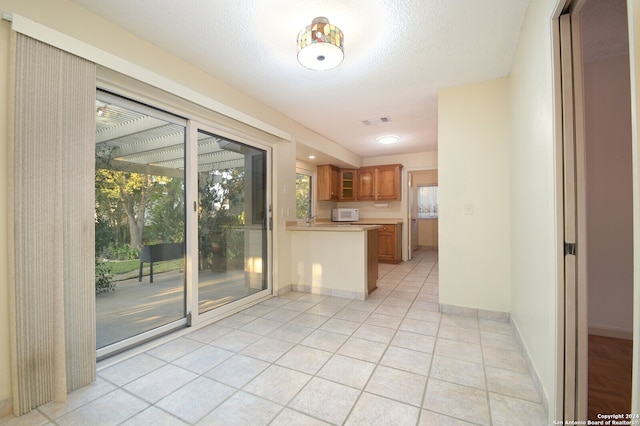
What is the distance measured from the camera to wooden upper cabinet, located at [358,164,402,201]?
615 centimetres

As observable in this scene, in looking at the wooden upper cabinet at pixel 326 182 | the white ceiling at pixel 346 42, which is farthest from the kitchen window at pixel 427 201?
the white ceiling at pixel 346 42

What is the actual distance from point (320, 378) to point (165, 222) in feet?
6.01

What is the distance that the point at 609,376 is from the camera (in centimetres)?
184

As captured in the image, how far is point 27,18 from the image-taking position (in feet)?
5.18

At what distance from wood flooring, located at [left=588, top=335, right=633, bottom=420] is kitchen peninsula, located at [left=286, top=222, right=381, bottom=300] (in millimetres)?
2103

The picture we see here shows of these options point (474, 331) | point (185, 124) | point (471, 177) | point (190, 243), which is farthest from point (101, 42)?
point (474, 331)

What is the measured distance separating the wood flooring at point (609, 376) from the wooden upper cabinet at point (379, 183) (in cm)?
412

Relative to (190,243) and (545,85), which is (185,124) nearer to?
(190,243)

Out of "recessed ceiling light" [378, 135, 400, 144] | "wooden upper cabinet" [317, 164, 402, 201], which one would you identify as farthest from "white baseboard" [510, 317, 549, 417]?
"wooden upper cabinet" [317, 164, 402, 201]

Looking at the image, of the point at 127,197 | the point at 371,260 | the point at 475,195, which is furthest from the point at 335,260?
the point at 127,197

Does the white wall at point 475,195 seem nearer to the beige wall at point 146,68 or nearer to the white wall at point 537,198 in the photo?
the white wall at point 537,198

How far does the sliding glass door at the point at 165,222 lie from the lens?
216cm

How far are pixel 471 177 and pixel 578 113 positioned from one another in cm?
159

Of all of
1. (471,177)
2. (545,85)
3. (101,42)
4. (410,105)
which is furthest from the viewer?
(410,105)
